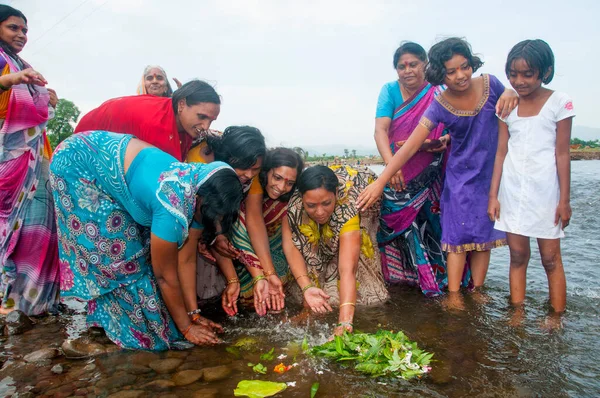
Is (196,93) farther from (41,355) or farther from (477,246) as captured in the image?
(477,246)

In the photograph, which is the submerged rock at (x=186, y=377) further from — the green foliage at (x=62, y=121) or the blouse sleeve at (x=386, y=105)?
the green foliage at (x=62, y=121)

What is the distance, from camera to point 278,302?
3.83 m

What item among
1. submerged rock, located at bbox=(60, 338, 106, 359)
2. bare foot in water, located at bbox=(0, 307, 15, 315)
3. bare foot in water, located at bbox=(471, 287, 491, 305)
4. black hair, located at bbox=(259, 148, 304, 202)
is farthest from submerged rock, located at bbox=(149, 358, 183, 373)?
bare foot in water, located at bbox=(471, 287, 491, 305)

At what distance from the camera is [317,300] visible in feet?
12.0

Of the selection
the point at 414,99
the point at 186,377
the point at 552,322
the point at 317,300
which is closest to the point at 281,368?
the point at 186,377

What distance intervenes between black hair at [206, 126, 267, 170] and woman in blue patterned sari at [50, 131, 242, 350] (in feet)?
1.82

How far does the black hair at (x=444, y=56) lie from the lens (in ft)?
12.0

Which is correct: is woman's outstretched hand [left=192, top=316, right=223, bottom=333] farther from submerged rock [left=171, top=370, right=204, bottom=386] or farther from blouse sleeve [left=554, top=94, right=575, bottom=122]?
blouse sleeve [left=554, top=94, right=575, bottom=122]

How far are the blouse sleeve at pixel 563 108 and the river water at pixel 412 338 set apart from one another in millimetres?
1559

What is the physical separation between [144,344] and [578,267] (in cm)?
491

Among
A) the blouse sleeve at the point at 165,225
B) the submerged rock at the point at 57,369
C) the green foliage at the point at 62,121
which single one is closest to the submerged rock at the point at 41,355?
the submerged rock at the point at 57,369

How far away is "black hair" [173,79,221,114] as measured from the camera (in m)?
3.43

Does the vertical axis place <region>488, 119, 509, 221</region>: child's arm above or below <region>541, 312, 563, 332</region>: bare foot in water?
above

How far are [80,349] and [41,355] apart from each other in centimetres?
25
